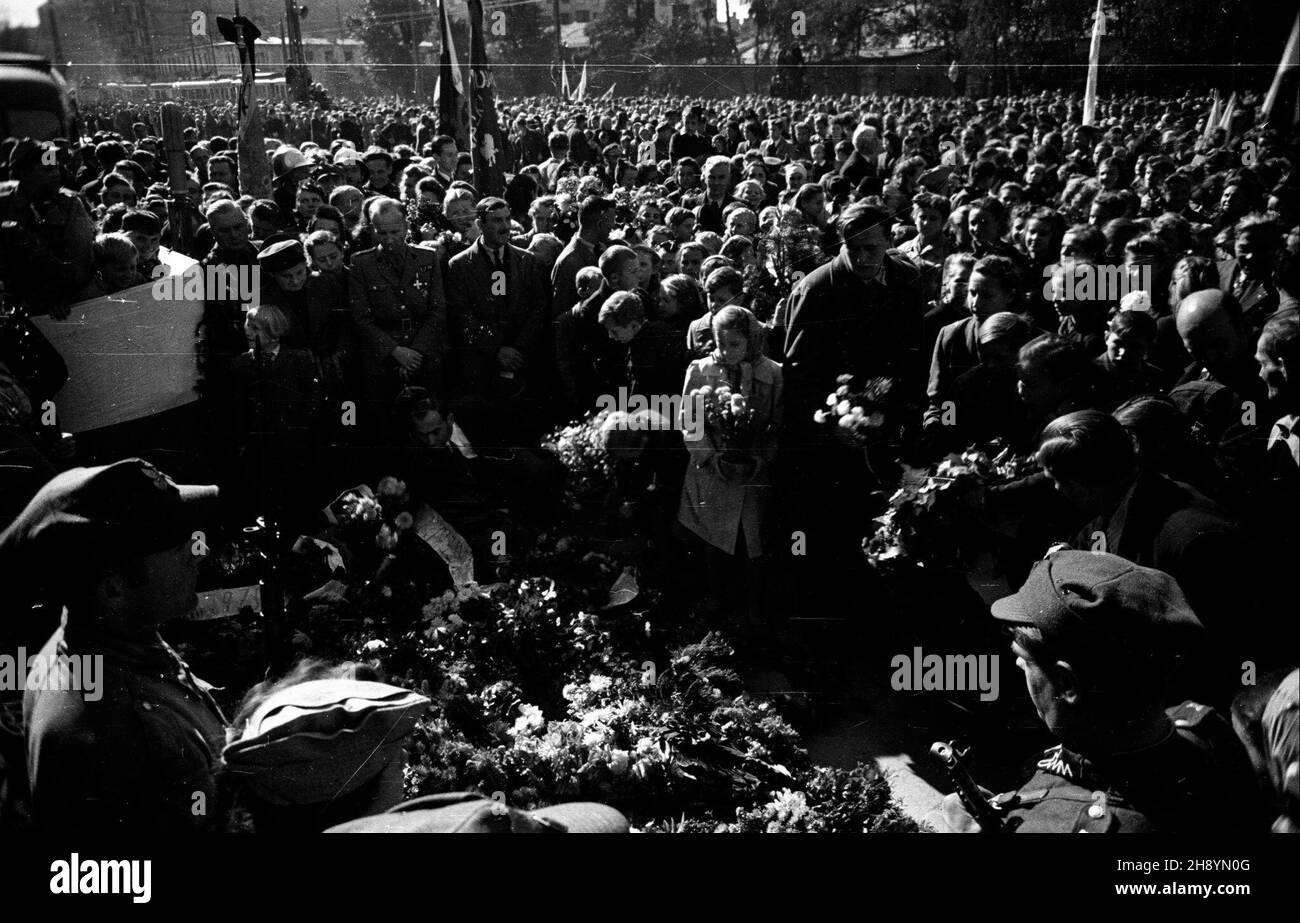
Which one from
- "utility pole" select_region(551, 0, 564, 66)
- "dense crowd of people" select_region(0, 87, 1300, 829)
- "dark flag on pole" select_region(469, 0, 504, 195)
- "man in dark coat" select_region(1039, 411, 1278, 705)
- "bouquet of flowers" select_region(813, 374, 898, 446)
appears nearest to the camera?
"dense crowd of people" select_region(0, 87, 1300, 829)

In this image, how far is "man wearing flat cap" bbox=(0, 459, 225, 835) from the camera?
6.16ft

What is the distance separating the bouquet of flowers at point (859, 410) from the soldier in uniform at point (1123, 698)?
2040mm

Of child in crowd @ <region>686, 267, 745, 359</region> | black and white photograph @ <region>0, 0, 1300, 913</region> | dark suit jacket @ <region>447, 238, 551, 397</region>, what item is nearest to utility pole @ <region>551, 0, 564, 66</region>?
black and white photograph @ <region>0, 0, 1300, 913</region>

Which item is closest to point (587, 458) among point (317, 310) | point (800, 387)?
point (800, 387)

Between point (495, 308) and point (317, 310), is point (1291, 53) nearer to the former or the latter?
point (495, 308)

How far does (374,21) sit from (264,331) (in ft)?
5.52

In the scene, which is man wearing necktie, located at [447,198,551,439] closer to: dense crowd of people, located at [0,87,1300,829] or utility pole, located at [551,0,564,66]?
dense crowd of people, located at [0,87,1300,829]

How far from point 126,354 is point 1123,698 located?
4.51m

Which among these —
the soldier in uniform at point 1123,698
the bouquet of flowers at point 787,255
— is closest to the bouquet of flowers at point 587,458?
the bouquet of flowers at point 787,255

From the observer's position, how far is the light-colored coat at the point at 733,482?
4.48 meters

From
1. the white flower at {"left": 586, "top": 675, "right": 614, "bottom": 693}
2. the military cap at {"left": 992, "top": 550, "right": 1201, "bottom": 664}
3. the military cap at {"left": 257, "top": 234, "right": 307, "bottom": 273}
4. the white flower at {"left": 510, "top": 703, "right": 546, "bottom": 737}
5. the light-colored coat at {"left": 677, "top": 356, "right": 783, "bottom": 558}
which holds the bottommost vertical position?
the white flower at {"left": 510, "top": 703, "right": 546, "bottom": 737}

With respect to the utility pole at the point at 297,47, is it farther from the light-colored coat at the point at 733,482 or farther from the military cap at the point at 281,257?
the light-colored coat at the point at 733,482

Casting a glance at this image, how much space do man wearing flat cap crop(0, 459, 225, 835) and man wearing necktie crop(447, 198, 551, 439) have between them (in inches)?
150
